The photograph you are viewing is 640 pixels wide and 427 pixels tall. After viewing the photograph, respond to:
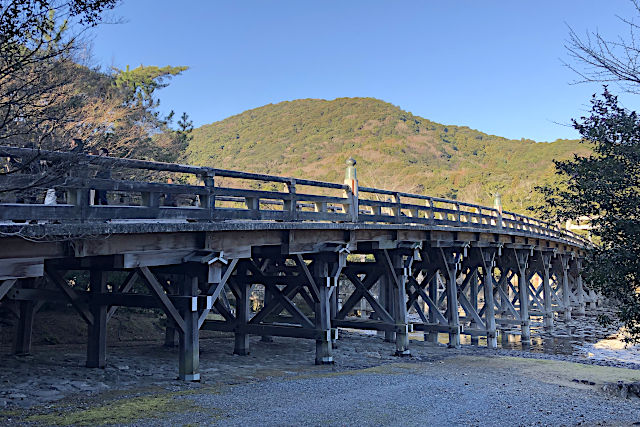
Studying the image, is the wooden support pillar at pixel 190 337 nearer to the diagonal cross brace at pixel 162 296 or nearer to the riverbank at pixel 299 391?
the diagonal cross brace at pixel 162 296

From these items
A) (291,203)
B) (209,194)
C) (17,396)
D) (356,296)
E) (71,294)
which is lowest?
(17,396)

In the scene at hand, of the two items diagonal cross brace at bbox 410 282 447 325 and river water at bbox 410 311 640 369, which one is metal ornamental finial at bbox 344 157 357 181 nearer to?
diagonal cross brace at bbox 410 282 447 325

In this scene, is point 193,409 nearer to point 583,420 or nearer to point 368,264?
point 583,420

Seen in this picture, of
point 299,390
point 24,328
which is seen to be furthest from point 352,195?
point 24,328

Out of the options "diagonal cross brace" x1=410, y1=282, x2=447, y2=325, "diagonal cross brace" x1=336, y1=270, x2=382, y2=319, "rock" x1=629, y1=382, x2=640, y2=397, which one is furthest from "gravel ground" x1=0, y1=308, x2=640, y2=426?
"diagonal cross brace" x1=410, y1=282, x2=447, y2=325

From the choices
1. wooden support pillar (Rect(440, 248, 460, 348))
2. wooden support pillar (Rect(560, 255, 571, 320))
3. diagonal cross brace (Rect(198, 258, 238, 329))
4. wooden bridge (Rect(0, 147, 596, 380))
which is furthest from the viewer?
wooden support pillar (Rect(560, 255, 571, 320))

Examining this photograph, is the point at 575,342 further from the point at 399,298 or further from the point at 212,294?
the point at 212,294

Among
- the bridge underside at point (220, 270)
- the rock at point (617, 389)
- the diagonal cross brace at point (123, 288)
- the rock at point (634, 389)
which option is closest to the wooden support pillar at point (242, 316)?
the bridge underside at point (220, 270)

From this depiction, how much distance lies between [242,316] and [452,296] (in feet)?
23.9

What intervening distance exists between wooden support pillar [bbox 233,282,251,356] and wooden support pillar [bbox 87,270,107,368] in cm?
→ 345

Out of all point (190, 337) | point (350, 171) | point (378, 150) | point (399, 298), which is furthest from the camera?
point (378, 150)

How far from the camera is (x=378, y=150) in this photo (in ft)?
467

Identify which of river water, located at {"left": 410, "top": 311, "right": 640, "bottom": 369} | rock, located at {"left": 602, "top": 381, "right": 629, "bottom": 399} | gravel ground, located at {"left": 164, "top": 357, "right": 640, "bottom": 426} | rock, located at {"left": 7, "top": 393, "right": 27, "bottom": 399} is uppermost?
rock, located at {"left": 7, "top": 393, "right": 27, "bottom": 399}

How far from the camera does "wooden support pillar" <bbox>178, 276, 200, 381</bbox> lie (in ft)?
28.1
